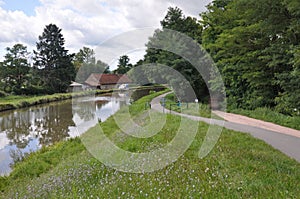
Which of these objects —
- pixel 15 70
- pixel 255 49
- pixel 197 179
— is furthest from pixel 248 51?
pixel 15 70

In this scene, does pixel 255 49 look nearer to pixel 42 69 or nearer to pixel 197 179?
pixel 197 179

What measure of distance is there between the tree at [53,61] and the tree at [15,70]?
3.27 metres

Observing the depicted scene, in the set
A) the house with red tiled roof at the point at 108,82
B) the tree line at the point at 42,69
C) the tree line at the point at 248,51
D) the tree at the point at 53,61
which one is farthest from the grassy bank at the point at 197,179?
the house with red tiled roof at the point at 108,82

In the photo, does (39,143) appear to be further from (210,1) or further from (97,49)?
(210,1)

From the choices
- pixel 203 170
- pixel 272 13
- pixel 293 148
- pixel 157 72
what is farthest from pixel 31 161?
pixel 157 72

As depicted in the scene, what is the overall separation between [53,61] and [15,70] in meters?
7.48

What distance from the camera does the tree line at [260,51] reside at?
10.8 m

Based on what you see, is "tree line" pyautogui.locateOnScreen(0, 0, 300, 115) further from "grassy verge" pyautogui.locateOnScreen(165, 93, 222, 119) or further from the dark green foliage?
"grassy verge" pyautogui.locateOnScreen(165, 93, 222, 119)

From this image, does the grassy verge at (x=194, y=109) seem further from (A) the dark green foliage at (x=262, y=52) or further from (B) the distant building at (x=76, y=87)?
(B) the distant building at (x=76, y=87)

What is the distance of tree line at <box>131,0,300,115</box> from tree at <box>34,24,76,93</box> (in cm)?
3208

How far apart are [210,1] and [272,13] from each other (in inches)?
420

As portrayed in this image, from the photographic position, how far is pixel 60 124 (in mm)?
17656

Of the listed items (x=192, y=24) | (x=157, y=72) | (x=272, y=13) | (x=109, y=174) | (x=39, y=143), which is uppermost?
(x=192, y=24)

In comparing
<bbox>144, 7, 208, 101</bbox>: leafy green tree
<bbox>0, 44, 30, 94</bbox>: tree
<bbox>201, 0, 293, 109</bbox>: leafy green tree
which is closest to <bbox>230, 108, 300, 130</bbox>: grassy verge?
<bbox>201, 0, 293, 109</bbox>: leafy green tree
